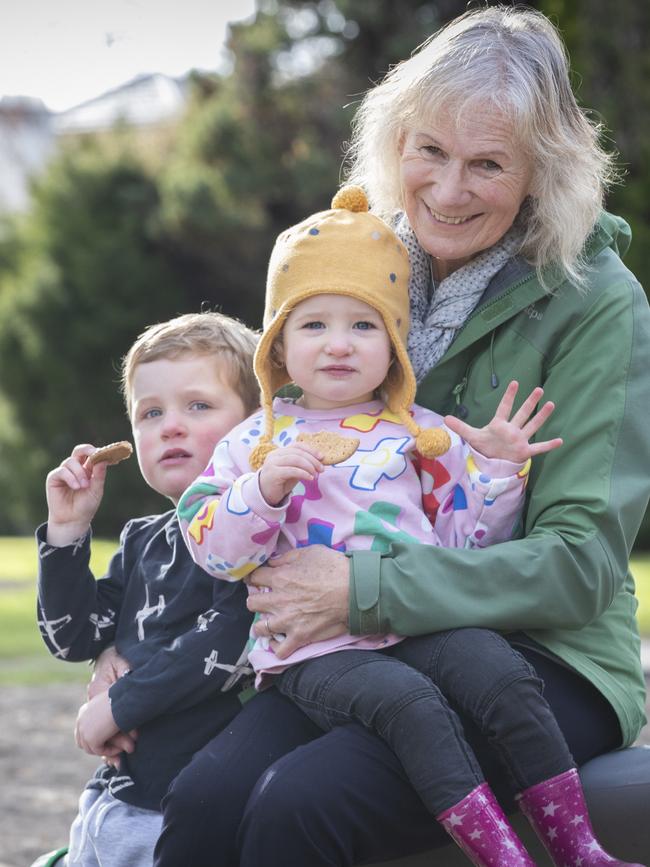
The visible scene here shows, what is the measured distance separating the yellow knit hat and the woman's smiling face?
0.54ft

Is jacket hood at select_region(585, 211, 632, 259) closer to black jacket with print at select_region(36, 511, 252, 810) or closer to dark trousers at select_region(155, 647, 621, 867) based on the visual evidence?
dark trousers at select_region(155, 647, 621, 867)

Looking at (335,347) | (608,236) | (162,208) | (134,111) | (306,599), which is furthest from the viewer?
(134,111)

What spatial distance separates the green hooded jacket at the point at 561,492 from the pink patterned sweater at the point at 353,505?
81mm

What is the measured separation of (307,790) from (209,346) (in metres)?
1.05

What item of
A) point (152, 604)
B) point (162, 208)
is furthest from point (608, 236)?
point (162, 208)

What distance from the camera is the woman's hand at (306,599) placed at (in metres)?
2.37

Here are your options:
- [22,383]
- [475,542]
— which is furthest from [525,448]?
[22,383]

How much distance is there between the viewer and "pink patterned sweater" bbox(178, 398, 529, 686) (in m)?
2.38

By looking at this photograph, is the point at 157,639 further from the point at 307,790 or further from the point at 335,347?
the point at 335,347

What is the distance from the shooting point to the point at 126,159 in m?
19.2

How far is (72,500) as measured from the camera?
9.06 feet

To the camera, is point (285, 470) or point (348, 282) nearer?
point (285, 470)

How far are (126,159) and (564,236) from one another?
17.3m

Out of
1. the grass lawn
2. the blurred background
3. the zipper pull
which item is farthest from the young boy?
the blurred background
